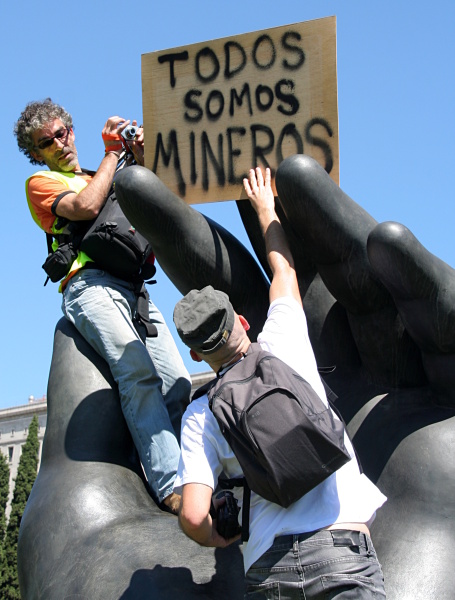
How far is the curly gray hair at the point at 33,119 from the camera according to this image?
166 inches

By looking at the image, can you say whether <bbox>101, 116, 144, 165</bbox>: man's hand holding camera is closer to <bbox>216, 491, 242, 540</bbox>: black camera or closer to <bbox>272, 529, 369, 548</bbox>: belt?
<bbox>216, 491, 242, 540</bbox>: black camera

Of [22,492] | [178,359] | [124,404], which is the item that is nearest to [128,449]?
[124,404]

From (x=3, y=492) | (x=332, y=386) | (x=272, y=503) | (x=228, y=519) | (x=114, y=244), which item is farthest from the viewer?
(x=3, y=492)

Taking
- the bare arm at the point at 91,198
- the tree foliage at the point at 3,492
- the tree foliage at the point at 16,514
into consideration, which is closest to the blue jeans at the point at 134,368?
the bare arm at the point at 91,198

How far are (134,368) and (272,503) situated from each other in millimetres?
1528

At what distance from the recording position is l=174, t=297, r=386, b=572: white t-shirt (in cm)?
237

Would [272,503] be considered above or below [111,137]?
below

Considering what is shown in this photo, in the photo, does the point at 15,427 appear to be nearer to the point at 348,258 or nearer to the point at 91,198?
the point at 91,198

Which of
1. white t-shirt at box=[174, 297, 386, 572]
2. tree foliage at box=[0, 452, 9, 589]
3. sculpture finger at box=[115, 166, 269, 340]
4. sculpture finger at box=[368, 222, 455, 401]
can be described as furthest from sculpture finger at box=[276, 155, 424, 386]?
tree foliage at box=[0, 452, 9, 589]

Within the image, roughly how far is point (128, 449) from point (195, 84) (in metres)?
1.70

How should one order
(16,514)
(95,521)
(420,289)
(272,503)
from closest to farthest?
(272,503)
(420,289)
(95,521)
(16,514)

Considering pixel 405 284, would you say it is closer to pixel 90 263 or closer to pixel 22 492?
pixel 90 263

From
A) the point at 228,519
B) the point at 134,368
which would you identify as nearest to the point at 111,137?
the point at 134,368

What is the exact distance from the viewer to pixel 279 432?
2.29 meters
